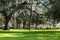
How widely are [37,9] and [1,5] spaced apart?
12.7 metres

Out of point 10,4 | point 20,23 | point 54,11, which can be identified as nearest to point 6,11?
point 10,4

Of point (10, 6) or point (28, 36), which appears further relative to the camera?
point (10, 6)

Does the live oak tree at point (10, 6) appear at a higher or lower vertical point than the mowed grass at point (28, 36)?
higher

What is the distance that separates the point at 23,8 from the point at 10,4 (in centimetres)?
431

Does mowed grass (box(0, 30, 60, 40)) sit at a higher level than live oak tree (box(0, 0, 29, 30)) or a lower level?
lower

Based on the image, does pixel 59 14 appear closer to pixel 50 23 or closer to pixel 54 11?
pixel 54 11

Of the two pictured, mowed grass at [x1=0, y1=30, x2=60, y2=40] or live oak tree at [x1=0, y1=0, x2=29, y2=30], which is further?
live oak tree at [x1=0, y1=0, x2=29, y2=30]

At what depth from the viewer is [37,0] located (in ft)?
128

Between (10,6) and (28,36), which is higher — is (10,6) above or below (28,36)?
above

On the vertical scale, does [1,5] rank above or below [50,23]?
above

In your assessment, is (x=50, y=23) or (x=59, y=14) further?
(x=50, y=23)

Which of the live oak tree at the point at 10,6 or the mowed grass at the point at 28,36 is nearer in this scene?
the mowed grass at the point at 28,36

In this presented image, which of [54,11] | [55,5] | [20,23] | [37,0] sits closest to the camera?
[55,5]

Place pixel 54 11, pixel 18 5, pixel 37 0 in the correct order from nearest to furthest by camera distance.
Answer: pixel 54 11 < pixel 18 5 < pixel 37 0
